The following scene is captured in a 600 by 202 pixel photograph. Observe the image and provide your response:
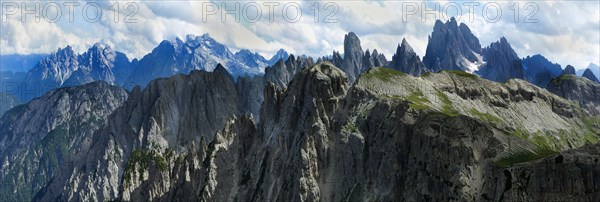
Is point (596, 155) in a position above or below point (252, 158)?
below

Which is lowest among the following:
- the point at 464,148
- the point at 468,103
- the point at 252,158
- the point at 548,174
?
the point at 548,174

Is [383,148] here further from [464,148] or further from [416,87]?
[416,87]

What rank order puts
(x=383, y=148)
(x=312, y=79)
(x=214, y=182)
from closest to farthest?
(x=383, y=148)
(x=312, y=79)
(x=214, y=182)

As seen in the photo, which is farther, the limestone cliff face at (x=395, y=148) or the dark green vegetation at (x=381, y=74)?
the dark green vegetation at (x=381, y=74)

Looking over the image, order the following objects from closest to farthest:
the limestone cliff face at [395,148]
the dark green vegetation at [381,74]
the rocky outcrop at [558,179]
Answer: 1. the rocky outcrop at [558,179]
2. the limestone cliff face at [395,148]
3. the dark green vegetation at [381,74]

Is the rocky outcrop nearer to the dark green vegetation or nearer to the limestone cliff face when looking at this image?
the limestone cliff face

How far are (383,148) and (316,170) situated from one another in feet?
76.9

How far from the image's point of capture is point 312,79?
181625mm

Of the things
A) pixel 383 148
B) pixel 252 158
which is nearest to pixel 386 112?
pixel 383 148

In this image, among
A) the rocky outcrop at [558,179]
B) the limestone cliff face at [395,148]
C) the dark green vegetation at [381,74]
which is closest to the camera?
the rocky outcrop at [558,179]

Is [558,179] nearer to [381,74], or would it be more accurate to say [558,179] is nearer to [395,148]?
[395,148]

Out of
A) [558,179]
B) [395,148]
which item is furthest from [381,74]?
[558,179]

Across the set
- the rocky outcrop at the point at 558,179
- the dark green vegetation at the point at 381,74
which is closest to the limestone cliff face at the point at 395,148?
the rocky outcrop at the point at 558,179

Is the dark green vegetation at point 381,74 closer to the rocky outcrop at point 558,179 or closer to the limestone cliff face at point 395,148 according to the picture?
the limestone cliff face at point 395,148
